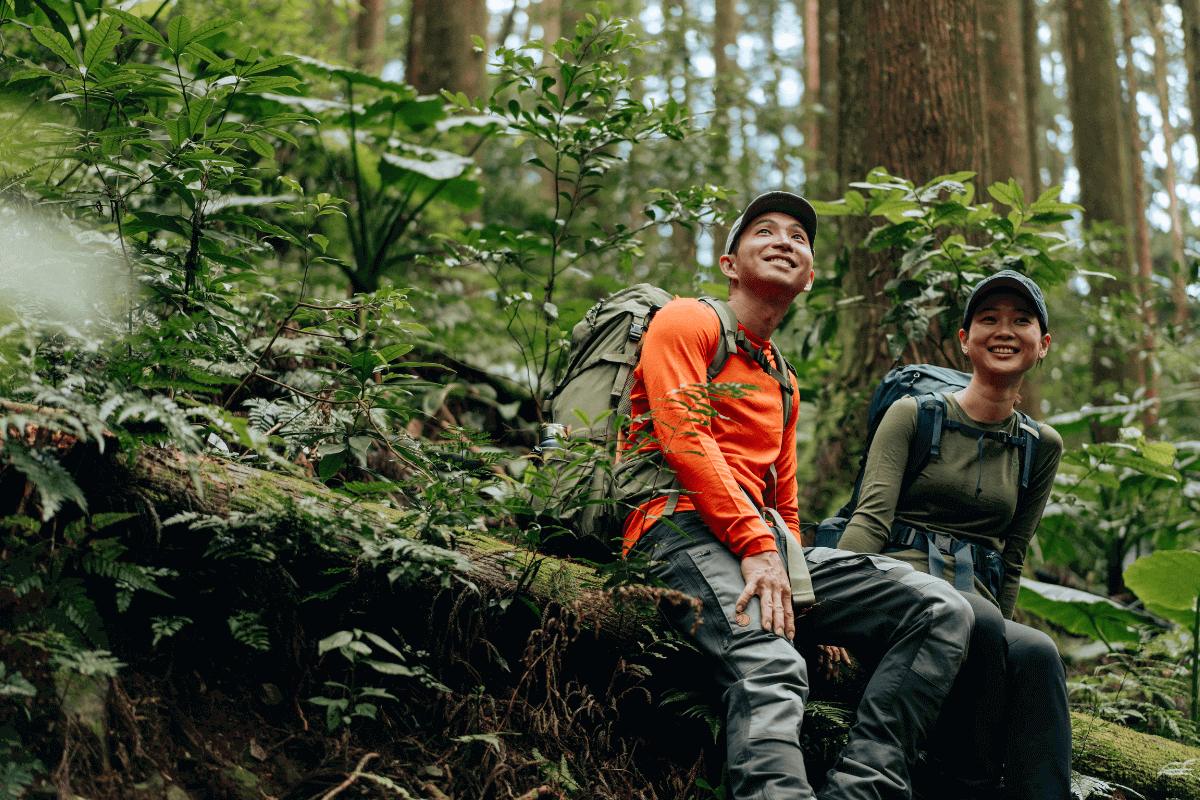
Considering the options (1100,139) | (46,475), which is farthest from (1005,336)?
(1100,139)

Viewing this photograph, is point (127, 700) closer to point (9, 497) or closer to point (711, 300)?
point (9, 497)

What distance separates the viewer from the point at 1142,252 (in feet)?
43.7

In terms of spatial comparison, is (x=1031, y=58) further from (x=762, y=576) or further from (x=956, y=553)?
(x=762, y=576)

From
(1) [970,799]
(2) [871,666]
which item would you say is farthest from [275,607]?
(1) [970,799]

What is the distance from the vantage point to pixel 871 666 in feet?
10.4

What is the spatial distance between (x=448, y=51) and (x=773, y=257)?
6397 millimetres

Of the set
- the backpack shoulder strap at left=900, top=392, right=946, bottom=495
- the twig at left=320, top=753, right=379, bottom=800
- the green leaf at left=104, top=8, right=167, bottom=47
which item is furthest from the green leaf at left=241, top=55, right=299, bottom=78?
the backpack shoulder strap at left=900, top=392, right=946, bottom=495

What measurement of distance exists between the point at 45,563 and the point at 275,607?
1.99ft

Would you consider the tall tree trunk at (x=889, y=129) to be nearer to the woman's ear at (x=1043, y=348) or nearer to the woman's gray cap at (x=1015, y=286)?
the woman's ear at (x=1043, y=348)

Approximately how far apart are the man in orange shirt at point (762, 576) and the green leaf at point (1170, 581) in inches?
94.7

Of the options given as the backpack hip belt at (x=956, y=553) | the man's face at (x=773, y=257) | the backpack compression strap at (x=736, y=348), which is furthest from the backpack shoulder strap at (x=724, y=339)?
the backpack hip belt at (x=956, y=553)

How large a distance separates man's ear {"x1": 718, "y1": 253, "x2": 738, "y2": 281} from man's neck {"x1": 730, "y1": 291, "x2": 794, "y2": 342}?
136 millimetres

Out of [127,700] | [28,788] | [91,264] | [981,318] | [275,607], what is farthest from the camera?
[981,318]

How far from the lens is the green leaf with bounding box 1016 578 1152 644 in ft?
15.6
